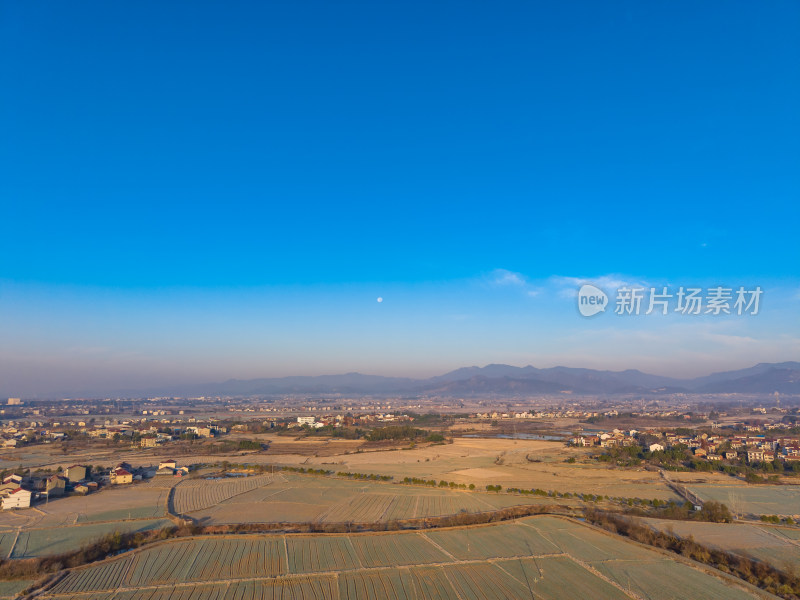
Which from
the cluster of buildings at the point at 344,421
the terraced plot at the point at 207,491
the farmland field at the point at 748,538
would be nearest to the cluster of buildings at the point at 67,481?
the terraced plot at the point at 207,491

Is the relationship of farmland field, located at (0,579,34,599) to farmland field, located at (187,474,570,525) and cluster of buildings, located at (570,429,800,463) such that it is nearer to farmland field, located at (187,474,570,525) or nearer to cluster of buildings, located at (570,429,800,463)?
farmland field, located at (187,474,570,525)

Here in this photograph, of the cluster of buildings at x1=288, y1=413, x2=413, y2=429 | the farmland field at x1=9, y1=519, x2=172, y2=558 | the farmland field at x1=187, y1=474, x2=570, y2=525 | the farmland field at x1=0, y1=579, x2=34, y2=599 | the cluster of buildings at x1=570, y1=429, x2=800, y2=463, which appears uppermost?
the farmland field at x1=0, y1=579, x2=34, y2=599

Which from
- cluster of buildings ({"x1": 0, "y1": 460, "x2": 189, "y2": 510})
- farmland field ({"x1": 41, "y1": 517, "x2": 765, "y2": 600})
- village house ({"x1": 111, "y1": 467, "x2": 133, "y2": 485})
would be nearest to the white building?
cluster of buildings ({"x1": 0, "y1": 460, "x2": 189, "y2": 510})

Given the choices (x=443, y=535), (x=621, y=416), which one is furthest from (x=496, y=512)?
(x=621, y=416)

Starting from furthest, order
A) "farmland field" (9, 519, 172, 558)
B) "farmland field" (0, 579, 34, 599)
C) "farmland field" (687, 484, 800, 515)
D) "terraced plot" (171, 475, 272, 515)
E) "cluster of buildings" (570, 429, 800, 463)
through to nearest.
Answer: "cluster of buildings" (570, 429, 800, 463) < "terraced plot" (171, 475, 272, 515) < "farmland field" (687, 484, 800, 515) < "farmland field" (9, 519, 172, 558) < "farmland field" (0, 579, 34, 599)

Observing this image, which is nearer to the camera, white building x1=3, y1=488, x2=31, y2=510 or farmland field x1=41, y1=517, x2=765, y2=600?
farmland field x1=41, y1=517, x2=765, y2=600

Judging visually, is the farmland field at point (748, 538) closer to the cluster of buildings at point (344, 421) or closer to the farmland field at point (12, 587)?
the farmland field at point (12, 587)

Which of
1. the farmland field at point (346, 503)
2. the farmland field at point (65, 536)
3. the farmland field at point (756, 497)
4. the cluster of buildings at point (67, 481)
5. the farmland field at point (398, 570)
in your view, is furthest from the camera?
the cluster of buildings at point (67, 481)

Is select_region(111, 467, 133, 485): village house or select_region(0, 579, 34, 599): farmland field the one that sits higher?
select_region(0, 579, 34, 599): farmland field
